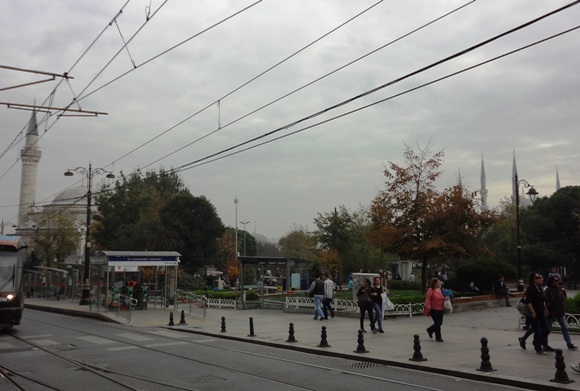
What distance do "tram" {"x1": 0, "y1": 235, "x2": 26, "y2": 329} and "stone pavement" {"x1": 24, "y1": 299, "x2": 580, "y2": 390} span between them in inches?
190

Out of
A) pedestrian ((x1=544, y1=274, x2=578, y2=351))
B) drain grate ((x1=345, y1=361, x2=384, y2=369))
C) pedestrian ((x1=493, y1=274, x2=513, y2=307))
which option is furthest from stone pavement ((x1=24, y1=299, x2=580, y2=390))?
pedestrian ((x1=493, y1=274, x2=513, y2=307))

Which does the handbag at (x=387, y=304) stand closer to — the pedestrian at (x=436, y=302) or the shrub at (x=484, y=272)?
the pedestrian at (x=436, y=302)

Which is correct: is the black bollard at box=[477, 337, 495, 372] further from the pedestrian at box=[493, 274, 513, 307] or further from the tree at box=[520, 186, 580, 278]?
the tree at box=[520, 186, 580, 278]

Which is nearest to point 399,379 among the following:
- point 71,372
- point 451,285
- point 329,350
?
point 329,350

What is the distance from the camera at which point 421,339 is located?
15164 millimetres

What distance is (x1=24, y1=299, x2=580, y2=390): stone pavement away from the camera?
33.6 ft

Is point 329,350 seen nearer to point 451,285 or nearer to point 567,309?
point 567,309

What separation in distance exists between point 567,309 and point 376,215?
524 inches

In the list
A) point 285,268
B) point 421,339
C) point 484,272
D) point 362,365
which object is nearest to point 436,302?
point 421,339

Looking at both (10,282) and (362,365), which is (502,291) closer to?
(362,365)

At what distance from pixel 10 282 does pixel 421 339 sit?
1309 cm

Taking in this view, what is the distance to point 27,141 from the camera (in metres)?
87.2

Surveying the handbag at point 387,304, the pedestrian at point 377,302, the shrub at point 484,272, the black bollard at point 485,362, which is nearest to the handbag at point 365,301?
the pedestrian at point 377,302

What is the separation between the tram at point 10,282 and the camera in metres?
17.2
